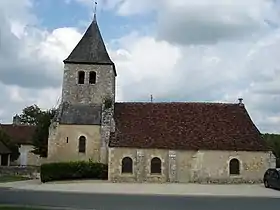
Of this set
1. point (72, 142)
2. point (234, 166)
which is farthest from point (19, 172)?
point (234, 166)

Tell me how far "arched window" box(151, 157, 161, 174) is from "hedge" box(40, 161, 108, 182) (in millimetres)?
4708

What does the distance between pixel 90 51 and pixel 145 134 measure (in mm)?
10146

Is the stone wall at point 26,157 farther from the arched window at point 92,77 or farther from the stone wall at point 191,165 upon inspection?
the stone wall at point 191,165

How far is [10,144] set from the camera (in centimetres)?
6278

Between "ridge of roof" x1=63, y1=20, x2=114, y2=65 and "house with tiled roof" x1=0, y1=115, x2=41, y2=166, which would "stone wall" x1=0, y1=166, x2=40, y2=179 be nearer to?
"ridge of roof" x1=63, y1=20, x2=114, y2=65

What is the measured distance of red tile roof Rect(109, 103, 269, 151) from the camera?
40031 mm

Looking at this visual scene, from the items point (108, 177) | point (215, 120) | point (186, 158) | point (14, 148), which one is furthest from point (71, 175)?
point (14, 148)

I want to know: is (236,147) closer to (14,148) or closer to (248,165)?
(248,165)

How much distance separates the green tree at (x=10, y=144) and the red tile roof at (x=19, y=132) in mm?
4071

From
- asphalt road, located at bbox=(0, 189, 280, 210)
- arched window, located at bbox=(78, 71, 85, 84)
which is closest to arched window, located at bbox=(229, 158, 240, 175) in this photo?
arched window, located at bbox=(78, 71, 85, 84)

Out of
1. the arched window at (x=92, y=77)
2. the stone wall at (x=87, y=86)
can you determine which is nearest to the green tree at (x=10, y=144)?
the stone wall at (x=87, y=86)

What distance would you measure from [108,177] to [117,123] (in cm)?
494

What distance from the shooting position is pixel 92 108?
4300 centimetres

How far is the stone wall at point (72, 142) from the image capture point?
41.7m
